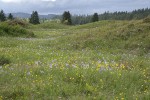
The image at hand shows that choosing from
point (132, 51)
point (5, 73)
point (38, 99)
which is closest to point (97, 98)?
point (38, 99)

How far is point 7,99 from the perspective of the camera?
31.8ft

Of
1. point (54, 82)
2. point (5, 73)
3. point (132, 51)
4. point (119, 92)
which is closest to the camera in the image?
point (119, 92)

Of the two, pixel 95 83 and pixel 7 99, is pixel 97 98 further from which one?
pixel 7 99

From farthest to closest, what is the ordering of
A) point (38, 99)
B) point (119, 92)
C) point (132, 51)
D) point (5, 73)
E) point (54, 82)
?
1. point (132, 51)
2. point (5, 73)
3. point (54, 82)
4. point (119, 92)
5. point (38, 99)

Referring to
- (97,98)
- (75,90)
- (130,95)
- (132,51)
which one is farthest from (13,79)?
(132,51)

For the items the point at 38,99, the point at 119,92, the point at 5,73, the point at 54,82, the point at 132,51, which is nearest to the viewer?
the point at 38,99

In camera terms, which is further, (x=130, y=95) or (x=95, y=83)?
(x=95, y=83)

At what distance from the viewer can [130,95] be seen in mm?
10211

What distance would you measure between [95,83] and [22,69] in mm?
3753

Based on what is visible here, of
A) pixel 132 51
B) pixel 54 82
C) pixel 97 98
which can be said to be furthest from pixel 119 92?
pixel 132 51

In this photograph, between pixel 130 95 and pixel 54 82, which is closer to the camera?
pixel 130 95

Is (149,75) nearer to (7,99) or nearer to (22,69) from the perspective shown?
(22,69)

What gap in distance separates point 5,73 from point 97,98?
4.71 metres

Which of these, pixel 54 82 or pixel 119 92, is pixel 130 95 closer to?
pixel 119 92
